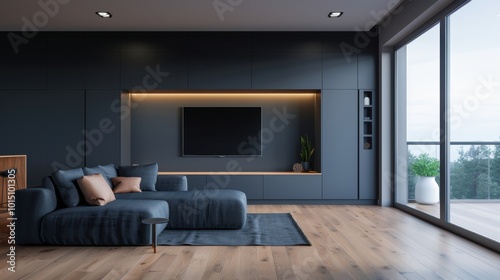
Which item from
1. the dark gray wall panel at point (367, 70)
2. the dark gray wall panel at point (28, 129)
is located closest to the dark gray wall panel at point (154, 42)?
the dark gray wall panel at point (28, 129)

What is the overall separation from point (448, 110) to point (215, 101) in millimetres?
3714

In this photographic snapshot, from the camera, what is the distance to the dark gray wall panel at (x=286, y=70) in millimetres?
6879

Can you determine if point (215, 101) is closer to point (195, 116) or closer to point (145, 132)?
point (195, 116)

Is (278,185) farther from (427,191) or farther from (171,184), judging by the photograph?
(427,191)

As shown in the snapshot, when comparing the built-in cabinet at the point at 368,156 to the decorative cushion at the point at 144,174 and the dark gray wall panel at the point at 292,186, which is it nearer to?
the dark gray wall panel at the point at 292,186

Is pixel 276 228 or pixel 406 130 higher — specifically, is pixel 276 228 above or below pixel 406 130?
below

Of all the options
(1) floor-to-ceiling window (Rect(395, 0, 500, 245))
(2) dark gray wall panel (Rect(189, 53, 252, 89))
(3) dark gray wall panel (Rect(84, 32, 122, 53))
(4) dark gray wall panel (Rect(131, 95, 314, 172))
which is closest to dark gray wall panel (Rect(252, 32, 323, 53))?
(2) dark gray wall panel (Rect(189, 53, 252, 89))

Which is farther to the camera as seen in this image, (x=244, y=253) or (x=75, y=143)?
(x=75, y=143)

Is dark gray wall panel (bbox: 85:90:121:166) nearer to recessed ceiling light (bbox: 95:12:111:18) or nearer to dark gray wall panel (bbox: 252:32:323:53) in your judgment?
recessed ceiling light (bbox: 95:12:111:18)

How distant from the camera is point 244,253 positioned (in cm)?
381

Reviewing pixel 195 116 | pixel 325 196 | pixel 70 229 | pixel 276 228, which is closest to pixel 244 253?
pixel 276 228

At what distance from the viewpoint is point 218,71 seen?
686 cm

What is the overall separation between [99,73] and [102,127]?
2.76 feet

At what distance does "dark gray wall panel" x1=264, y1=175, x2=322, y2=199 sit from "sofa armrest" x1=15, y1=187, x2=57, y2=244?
11.6 ft
